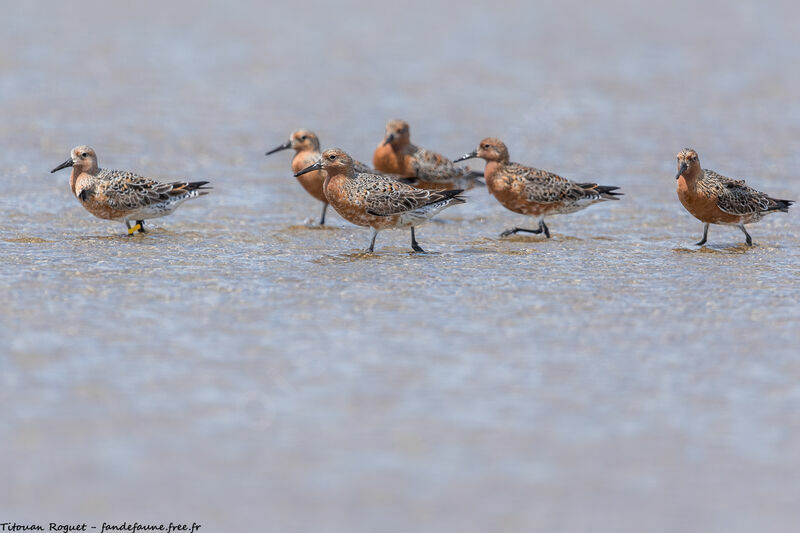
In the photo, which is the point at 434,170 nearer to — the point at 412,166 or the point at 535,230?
the point at 412,166

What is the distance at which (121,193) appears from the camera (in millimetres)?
15812

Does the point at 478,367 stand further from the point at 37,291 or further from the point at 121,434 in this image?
the point at 37,291

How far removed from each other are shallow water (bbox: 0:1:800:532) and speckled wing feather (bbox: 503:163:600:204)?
507mm

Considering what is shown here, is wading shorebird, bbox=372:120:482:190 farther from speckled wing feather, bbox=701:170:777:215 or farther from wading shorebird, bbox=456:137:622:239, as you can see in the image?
speckled wing feather, bbox=701:170:777:215

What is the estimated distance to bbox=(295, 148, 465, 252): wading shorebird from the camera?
15.0 m

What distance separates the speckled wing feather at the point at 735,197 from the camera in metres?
15.7

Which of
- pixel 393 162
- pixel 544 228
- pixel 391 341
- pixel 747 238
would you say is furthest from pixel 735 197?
pixel 391 341

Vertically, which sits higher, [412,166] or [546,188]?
[412,166]

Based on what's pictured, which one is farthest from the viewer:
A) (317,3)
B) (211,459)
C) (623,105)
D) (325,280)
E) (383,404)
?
(317,3)

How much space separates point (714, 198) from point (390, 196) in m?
4.29

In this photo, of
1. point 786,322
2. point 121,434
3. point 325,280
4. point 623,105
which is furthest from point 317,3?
point 121,434

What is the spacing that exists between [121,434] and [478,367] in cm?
297

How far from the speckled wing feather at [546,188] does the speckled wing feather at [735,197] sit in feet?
5.93

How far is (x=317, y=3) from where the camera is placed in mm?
37875
